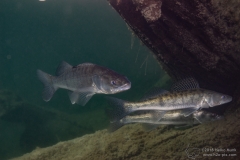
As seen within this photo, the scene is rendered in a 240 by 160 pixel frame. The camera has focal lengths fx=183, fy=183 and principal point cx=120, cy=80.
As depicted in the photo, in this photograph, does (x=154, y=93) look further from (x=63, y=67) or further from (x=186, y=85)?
(x=63, y=67)

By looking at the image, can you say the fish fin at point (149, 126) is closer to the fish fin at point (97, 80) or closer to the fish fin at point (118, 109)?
the fish fin at point (118, 109)

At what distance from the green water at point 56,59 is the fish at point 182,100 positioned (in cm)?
219

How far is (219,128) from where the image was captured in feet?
11.3

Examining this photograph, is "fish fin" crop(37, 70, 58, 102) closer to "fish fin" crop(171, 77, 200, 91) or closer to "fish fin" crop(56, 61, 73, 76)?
"fish fin" crop(56, 61, 73, 76)

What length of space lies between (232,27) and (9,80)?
83.0m

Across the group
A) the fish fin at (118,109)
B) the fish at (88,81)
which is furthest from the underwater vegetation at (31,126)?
the fish fin at (118,109)

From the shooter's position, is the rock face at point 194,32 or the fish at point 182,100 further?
the fish at point 182,100

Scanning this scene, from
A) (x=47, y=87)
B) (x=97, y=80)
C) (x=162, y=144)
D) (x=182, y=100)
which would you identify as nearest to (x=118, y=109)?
(x=97, y=80)

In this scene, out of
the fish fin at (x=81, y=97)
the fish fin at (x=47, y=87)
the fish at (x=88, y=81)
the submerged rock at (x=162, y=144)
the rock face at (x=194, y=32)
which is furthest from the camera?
the fish fin at (x=47, y=87)

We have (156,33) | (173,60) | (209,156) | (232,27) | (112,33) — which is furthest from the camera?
(112,33)

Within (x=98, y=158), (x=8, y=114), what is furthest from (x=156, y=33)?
(x=8, y=114)

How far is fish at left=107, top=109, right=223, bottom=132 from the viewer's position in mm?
4062

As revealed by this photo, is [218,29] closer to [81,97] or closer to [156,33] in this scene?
[156,33]

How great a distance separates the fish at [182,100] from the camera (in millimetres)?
3658
